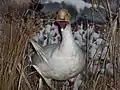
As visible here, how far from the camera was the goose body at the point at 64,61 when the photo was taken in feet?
5.41

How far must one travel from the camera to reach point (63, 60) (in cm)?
165

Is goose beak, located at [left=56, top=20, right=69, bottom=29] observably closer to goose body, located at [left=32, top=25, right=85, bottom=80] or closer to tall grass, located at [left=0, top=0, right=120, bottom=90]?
goose body, located at [left=32, top=25, right=85, bottom=80]

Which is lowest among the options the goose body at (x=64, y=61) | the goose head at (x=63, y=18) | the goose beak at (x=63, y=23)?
the goose body at (x=64, y=61)

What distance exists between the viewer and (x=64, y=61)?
5.40ft

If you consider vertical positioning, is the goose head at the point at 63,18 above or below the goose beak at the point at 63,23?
above

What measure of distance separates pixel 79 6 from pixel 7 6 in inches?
15.7

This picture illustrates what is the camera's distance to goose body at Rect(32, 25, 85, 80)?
5.41 feet

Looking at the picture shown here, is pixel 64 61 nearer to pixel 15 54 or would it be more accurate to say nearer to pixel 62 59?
pixel 62 59

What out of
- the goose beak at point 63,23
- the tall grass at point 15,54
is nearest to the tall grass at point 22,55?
the tall grass at point 15,54

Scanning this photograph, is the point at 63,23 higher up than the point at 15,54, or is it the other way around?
the point at 63,23

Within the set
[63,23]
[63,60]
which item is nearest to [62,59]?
[63,60]

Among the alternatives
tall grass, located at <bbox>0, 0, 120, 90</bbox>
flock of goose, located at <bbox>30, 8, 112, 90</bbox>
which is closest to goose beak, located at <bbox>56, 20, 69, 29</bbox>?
flock of goose, located at <bbox>30, 8, 112, 90</bbox>

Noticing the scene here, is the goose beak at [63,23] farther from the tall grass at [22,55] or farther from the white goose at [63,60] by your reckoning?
the tall grass at [22,55]

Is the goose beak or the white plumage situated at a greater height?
the goose beak
